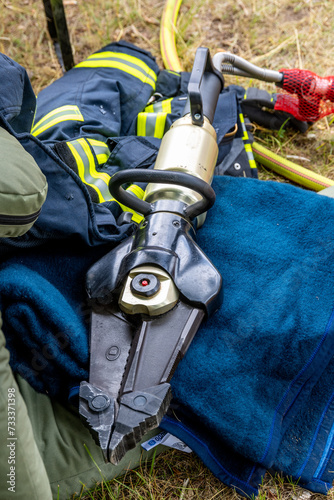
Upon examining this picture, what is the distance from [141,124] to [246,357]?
89 centimetres

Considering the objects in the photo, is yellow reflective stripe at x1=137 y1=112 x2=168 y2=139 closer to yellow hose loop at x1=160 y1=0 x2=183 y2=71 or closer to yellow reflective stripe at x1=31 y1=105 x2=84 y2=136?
yellow reflective stripe at x1=31 y1=105 x2=84 y2=136

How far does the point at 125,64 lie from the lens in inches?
66.1

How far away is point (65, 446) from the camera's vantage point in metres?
0.97

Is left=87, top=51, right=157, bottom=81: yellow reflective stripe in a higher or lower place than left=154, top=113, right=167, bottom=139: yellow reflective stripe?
higher

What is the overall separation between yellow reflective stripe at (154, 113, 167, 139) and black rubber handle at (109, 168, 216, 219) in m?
0.53

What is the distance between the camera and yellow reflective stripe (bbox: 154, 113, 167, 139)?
59.7 inches

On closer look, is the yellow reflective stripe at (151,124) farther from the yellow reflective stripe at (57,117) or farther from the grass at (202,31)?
the grass at (202,31)

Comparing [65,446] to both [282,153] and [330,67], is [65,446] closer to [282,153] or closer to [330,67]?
[282,153]

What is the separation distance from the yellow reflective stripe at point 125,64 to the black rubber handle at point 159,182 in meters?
0.78

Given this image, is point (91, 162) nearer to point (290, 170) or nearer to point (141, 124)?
Answer: point (141, 124)

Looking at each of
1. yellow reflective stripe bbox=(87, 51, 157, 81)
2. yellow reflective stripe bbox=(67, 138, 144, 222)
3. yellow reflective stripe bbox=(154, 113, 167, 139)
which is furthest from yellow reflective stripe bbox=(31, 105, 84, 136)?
yellow reflective stripe bbox=(87, 51, 157, 81)

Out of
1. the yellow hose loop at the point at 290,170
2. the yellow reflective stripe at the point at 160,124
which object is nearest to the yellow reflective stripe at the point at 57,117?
the yellow reflective stripe at the point at 160,124

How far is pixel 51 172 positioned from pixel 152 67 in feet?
2.92

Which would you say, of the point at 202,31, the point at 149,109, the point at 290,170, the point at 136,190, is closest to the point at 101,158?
the point at 136,190
